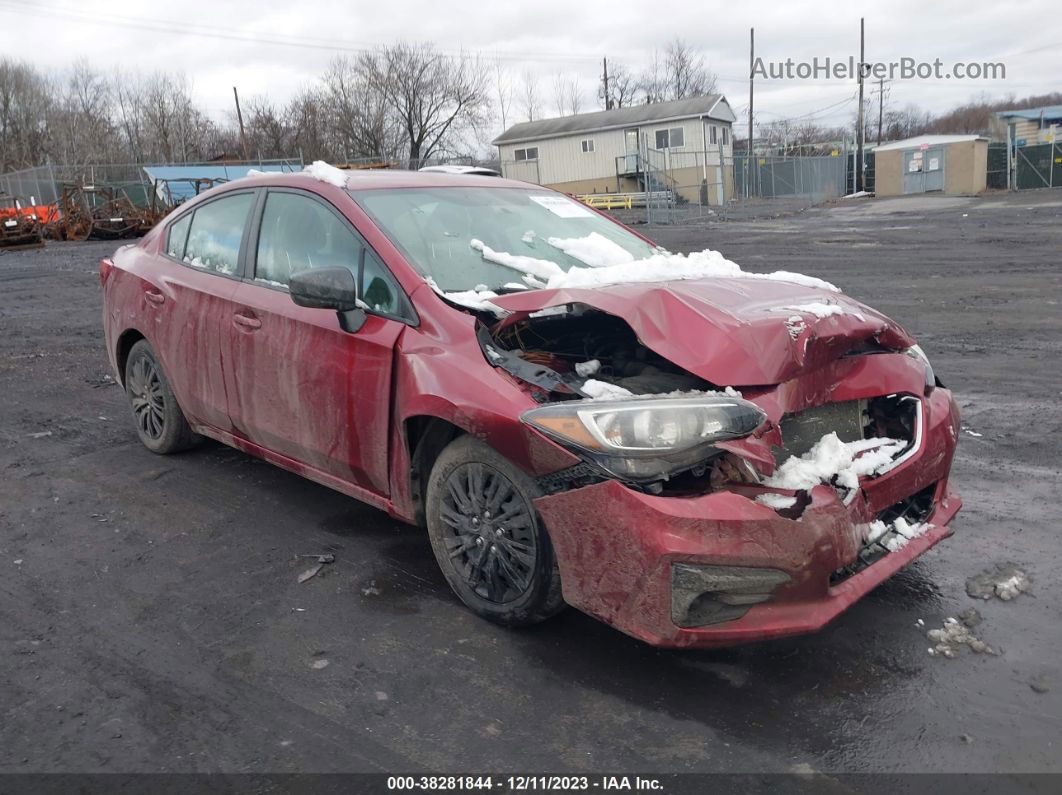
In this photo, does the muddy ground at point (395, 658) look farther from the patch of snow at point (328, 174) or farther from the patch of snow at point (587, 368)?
the patch of snow at point (328, 174)

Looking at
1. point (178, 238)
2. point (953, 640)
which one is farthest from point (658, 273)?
point (178, 238)

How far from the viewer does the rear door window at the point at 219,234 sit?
4570 mm

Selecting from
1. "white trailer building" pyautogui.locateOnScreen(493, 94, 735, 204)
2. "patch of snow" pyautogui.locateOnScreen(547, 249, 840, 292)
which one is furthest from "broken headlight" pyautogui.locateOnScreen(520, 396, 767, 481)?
"white trailer building" pyautogui.locateOnScreen(493, 94, 735, 204)

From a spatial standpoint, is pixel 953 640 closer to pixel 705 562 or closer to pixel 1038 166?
pixel 705 562

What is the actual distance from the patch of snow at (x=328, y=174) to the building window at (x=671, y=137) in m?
45.3

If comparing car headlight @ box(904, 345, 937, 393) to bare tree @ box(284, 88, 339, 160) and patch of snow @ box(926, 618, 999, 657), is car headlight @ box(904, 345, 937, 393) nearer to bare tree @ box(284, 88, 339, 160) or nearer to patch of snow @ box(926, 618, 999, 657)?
patch of snow @ box(926, 618, 999, 657)

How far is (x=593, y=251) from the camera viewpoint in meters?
4.27

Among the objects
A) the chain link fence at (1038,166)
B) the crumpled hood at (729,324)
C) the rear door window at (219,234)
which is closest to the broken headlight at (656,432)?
the crumpled hood at (729,324)

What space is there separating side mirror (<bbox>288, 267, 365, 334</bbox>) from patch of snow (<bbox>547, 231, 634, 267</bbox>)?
3.65 ft

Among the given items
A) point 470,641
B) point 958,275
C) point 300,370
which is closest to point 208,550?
point 300,370

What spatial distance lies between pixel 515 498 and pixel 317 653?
922 millimetres

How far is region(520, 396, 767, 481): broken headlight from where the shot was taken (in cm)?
277

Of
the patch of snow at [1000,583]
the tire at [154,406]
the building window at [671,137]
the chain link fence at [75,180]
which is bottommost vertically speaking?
the patch of snow at [1000,583]

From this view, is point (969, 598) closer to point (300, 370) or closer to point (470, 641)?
point (470, 641)
